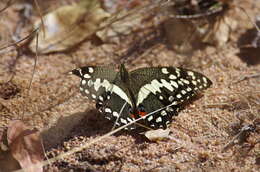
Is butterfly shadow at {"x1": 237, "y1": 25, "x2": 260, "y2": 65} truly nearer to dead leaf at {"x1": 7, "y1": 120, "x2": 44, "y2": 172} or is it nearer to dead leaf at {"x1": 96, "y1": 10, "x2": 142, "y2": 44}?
dead leaf at {"x1": 96, "y1": 10, "x2": 142, "y2": 44}

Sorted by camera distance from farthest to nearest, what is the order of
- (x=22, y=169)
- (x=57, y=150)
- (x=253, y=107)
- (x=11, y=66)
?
(x=11, y=66), (x=253, y=107), (x=57, y=150), (x=22, y=169)

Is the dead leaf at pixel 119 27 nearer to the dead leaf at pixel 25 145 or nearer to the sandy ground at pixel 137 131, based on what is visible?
the sandy ground at pixel 137 131

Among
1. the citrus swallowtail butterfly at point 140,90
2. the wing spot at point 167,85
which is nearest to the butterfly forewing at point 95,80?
the citrus swallowtail butterfly at point 140,90

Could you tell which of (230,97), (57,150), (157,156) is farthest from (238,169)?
(57,150)

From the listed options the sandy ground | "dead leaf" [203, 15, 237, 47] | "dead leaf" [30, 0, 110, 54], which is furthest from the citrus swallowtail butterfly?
"dead leaf" [30, 0, 110, 54]

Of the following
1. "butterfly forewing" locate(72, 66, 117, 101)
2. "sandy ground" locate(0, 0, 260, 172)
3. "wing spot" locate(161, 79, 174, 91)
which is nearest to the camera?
"sandy ground" locate(0, 0, 260, 172)

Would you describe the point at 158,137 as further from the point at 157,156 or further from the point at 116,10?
the point at 116,10

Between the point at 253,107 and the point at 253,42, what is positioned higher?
the point at 253,42
